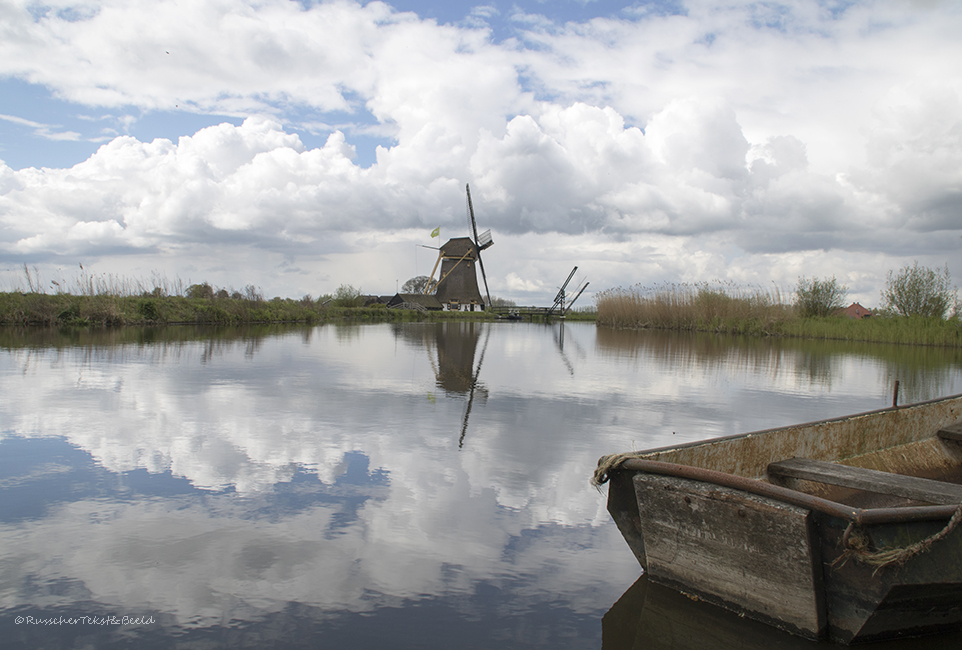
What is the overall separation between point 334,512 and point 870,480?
336 centimetres

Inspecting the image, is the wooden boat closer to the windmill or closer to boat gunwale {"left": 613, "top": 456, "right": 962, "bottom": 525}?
boat gunwale {"left": 613, "top": 456, "right": 962, "bottom": 525}

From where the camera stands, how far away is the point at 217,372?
10.8 m

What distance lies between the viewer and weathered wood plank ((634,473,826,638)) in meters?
2.57

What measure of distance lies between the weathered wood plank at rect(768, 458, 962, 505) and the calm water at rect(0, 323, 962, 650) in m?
1.26

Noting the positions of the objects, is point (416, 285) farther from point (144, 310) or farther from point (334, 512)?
point (334, 512)

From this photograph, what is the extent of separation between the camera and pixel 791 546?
2.55 m

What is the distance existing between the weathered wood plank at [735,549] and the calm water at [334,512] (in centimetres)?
13

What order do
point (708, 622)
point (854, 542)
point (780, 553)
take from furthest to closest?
point (708, 622)
point (780, 553)
point (854, 542)

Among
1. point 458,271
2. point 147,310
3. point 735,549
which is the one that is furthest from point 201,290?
point 735,549

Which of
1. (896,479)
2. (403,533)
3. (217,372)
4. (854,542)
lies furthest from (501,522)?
(217,372)

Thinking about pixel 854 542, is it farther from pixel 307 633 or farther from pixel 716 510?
pixel 307 633

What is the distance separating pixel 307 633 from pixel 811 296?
33.1m

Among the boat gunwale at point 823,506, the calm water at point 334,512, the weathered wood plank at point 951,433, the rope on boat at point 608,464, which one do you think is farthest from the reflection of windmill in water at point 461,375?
the weathered wood plank at point 951,433

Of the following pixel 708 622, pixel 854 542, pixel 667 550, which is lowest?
pixel 708 622
